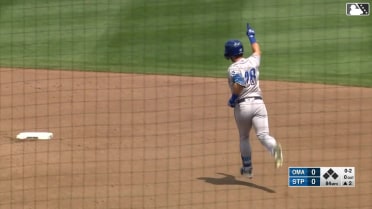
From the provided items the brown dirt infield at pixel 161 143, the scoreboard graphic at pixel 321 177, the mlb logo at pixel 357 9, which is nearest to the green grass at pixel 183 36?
the mlb logo at pixel 357 9

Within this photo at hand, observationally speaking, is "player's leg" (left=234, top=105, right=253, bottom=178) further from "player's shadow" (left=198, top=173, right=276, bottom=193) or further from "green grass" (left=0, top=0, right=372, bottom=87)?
"green grass" (left=0, top=0, right=372, bottom=87)

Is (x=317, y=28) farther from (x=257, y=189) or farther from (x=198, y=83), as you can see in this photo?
(x=257, y=189)

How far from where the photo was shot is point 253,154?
33.4 ft

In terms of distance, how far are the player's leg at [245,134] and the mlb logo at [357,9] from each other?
288 inches

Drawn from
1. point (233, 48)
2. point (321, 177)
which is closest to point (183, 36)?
point (233, 48)

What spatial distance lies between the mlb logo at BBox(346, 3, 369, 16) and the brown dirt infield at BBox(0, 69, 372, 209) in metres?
3.21

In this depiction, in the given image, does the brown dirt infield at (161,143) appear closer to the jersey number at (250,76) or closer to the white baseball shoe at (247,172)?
the white baseball shoe at (247,172)

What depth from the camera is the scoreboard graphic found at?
890 cm

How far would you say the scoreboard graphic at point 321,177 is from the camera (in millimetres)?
8898

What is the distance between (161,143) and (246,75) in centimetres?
208

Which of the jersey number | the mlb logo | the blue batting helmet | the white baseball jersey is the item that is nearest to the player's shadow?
Result: the white baseball jersey

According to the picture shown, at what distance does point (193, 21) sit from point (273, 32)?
5.48 feet

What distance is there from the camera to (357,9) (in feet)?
52.9

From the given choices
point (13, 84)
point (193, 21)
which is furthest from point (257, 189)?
point (193, 21)
